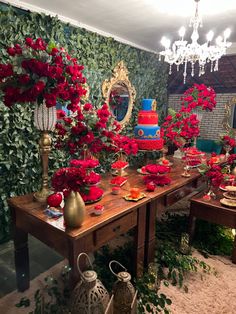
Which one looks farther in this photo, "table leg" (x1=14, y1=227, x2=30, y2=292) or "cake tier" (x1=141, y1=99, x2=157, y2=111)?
"cake tier" (x1=141, y1=99, x2=157, y2=111)

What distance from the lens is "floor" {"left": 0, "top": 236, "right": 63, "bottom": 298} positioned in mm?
2381

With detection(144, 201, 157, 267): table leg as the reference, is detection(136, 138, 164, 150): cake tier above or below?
above

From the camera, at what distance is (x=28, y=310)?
204cm

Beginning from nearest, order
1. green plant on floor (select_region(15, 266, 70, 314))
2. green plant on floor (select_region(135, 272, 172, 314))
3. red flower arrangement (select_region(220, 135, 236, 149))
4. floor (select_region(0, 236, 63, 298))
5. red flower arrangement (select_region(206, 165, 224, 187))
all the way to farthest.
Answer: green plant on floor (select_region(15, 266, 70, 314))
green plant on floor (select_region(135, 272, 172, 314))
floor (select_region(0, 236, 63, 298))
red flower arrangement (select_region(206, 165, 224, 187))
red flower arrangement (select_region(220, 135, 236, 149))

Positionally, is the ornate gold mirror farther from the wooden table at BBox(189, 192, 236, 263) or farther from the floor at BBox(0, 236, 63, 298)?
the floor at BBox(0, 236, 63, 298)

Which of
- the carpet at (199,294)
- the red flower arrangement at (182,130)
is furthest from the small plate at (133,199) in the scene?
the red flower arrangement at (182,130)

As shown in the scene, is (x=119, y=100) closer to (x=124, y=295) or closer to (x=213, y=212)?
(x=213, y=212)

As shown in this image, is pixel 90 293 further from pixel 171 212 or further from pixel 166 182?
pixel 171 212

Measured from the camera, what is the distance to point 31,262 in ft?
8.98

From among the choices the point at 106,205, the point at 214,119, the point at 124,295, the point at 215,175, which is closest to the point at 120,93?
the point at 214,119

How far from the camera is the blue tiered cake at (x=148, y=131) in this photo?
305 cm

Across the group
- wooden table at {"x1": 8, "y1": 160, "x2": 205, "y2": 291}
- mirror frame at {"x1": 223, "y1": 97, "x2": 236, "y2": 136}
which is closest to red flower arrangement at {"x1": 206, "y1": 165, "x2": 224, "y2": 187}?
wooden table at {"x1": 8, "y1": 160, "x2": 205, "y2": 291}

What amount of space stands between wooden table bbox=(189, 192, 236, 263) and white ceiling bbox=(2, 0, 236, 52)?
254 cm

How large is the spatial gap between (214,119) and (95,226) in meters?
5.22
